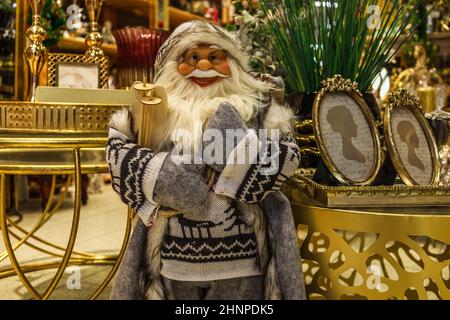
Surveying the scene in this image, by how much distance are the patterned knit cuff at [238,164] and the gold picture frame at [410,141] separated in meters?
0.32

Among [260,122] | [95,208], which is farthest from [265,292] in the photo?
[95,208]

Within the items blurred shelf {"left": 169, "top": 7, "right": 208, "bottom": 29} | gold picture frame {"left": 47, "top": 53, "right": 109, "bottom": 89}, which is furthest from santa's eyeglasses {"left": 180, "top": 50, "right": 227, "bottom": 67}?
blurred shelf {"left": 169, "top": 7, "right": 208, "bottom": 29}

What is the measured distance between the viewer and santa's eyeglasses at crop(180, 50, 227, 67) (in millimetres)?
925

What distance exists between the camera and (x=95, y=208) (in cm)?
288

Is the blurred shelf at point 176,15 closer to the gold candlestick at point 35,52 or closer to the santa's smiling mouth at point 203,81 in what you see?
the gold candlestick at point 35,52

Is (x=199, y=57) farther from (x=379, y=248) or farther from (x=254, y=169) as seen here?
(x=379, y=248)

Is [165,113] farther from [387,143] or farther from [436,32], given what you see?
[436,32]

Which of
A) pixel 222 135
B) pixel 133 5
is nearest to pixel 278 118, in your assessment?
pixel 222 135

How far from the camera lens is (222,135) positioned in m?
0.84

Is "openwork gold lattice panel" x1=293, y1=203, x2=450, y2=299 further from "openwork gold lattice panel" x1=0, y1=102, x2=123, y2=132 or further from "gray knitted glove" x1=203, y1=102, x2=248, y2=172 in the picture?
"openwork gold lattice panel" x1=0, y1=102, x2=123, y2=132

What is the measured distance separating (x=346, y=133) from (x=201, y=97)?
309 mm

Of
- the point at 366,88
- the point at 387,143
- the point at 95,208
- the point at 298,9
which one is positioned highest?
the point at 298,9
